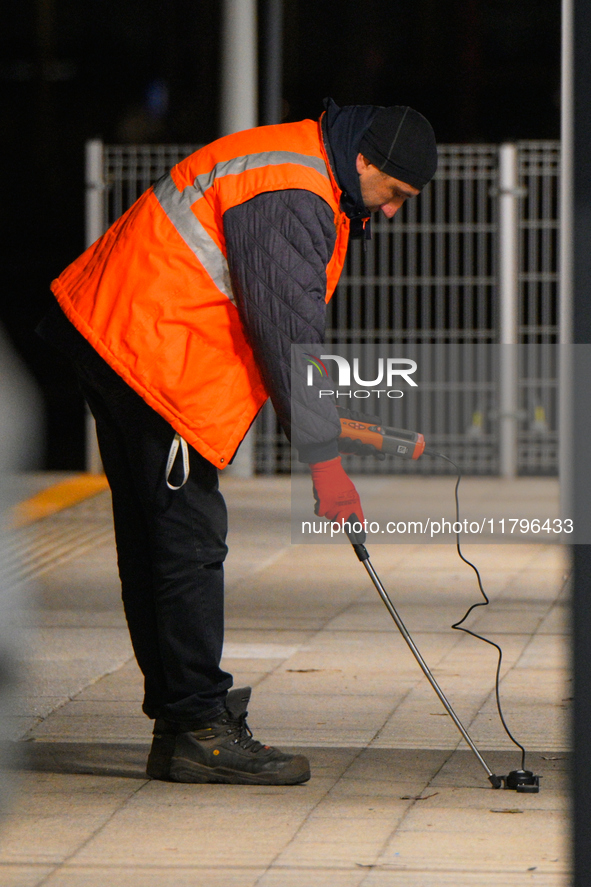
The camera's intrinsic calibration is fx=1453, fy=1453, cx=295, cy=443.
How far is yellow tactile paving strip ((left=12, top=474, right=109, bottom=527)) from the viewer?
986 cm

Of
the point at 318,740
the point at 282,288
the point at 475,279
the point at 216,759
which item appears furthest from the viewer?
the point at 475,279

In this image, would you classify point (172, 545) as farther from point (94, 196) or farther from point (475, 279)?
point (94, 196)

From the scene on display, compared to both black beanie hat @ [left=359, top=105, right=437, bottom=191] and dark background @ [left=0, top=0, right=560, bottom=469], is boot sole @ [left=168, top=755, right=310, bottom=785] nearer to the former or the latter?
black beanie hat @ [left=359, top=105, right=437, bottom=191]

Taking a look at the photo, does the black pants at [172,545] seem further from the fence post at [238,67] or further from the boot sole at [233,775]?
the fence post at [238,67]

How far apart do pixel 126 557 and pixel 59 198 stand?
2289cm

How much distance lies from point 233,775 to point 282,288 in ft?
4.60

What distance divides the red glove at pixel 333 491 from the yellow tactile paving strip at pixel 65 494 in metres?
Result: 5.32

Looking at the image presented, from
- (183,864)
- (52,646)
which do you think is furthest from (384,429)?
(52,646)

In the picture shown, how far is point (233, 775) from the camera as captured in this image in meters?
4.17

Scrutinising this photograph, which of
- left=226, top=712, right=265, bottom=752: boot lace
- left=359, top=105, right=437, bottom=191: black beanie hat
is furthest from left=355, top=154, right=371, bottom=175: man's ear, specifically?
left=226, top=712, right=265, bottom=752: boot lace

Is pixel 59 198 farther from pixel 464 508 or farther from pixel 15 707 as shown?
pixel 15 707

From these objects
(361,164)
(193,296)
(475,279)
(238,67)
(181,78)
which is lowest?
(475,279)

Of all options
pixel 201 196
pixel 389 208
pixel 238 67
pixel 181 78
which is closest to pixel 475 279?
pixel 238 67

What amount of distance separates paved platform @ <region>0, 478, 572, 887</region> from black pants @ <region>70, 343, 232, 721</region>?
30cm
